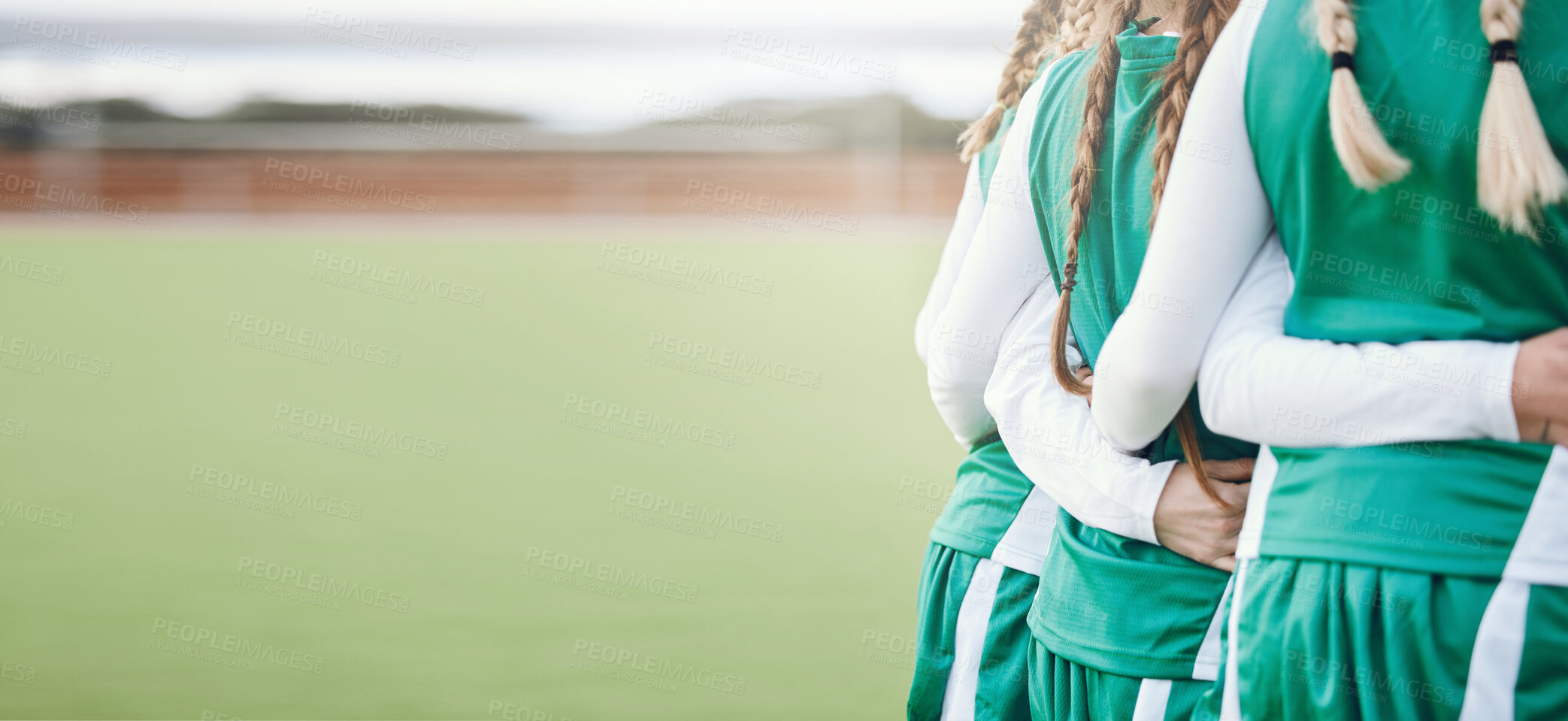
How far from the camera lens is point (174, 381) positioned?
25.6 feet

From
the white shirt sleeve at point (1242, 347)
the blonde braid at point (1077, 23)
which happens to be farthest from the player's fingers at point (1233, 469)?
the blonde braid at point (1077, 23)

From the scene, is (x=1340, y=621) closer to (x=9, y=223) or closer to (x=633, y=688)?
(x=633, y=688)

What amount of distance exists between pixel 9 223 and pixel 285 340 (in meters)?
12.7

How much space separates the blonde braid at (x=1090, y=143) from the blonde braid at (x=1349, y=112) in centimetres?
31

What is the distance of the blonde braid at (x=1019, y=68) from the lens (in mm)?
1673

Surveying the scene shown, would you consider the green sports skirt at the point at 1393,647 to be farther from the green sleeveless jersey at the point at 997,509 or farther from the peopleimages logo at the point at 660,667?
the peopleimages logo at the point at 660,667

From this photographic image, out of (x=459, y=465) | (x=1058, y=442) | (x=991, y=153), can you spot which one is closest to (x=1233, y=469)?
(x=1058, y=442)

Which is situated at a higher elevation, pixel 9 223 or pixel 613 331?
pixel 9 223

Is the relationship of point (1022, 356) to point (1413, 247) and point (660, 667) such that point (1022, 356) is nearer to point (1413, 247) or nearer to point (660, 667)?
point (1413, 247)

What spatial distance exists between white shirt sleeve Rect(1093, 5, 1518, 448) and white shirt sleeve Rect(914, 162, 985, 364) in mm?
443

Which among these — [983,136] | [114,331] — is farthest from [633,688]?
[114,331]

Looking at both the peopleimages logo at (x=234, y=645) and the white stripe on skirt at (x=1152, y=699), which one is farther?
A: the peopleimages logo at (x=234, y=645)

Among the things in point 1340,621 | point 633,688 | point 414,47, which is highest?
point 414,47

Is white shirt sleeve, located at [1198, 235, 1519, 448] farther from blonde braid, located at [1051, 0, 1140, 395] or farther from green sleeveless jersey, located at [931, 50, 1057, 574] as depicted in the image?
green sleeveless jersey, located at [931, 50, 1057, 574]
